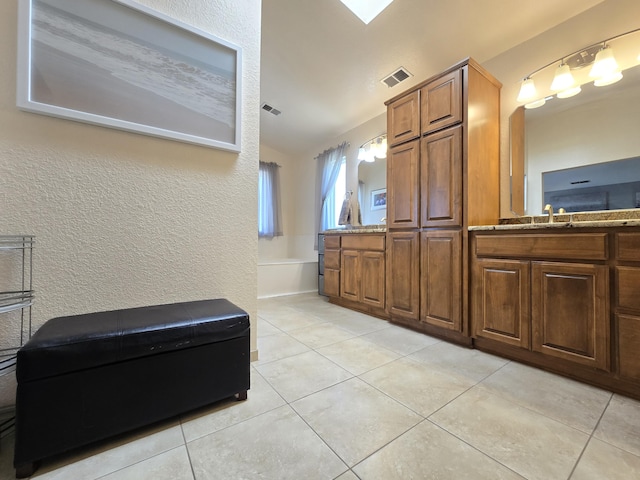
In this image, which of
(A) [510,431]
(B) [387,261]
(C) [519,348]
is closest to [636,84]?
(C) [519,348]

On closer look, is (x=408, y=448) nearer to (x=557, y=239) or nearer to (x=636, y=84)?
(x=557, y=239)

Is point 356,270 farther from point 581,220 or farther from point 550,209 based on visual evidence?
point 581,220

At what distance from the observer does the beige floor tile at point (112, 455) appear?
0.83m

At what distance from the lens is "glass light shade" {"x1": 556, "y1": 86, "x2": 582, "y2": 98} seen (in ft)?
6.10

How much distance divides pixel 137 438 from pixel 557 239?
89.1 inches

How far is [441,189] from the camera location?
2.02 meters

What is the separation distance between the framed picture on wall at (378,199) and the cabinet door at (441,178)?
1043 millimetres

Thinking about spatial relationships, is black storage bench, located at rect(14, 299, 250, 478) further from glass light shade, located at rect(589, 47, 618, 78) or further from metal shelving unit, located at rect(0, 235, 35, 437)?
glass light shade, located at rect(589, 47, 618, 78)

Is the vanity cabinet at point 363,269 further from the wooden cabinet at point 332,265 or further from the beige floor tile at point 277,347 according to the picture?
the beige floor tile at point 277,347

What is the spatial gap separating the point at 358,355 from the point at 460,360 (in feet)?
2.17

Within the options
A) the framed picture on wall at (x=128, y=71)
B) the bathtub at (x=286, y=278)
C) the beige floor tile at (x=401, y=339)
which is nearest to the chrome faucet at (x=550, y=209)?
the beige floor tile at (x=401, y=339)

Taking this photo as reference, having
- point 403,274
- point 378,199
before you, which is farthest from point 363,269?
point 378,199

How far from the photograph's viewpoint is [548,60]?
1.99m

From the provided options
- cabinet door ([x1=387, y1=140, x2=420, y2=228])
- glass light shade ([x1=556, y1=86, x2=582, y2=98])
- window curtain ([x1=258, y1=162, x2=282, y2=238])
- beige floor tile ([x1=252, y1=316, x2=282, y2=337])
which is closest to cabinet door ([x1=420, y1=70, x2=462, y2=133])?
cabinet door ([x1=387, y1=140, x2=420, y2=228])
